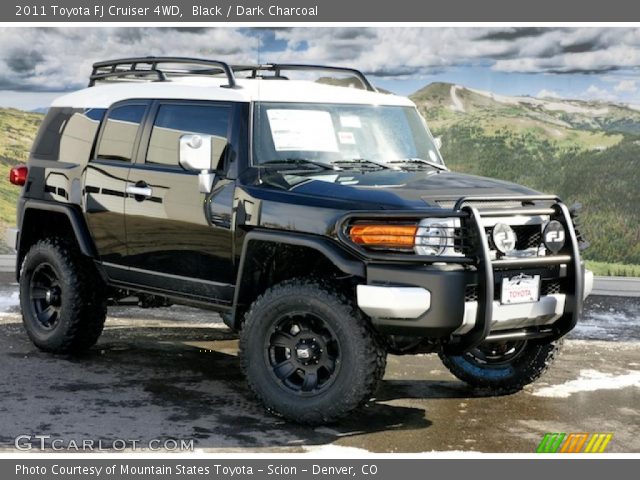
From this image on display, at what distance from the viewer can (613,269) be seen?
1553cm

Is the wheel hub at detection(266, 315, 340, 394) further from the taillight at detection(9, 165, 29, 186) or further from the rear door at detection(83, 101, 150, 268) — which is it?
the taillight at detection(9, 165, 29, 186)

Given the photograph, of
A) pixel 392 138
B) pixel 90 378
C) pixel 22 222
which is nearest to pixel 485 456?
pixel 392 138

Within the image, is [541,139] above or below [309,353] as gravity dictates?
above

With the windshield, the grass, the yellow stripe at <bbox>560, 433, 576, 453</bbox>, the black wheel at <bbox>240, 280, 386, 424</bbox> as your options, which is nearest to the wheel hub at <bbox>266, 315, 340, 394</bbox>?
the black wheel at <bbox>240, 280, 386, 424</bbox>

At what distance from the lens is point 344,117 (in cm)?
774

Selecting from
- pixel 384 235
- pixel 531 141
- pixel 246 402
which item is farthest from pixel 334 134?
pixel 531 141

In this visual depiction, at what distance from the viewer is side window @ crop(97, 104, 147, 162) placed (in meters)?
8.19

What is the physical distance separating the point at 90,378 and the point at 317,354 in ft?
6.44

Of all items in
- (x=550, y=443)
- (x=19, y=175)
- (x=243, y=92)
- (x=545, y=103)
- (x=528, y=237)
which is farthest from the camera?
(x=545, y=103)

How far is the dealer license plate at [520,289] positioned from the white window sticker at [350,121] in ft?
5.43

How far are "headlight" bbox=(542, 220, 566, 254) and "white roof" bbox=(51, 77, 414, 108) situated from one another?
1657 mm

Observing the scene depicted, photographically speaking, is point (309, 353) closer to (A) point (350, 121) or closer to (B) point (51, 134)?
(A) point (350, 121)

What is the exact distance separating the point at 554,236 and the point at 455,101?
34.5ft

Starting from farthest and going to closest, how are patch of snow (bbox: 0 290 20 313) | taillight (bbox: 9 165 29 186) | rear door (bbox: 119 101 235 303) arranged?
patch of snow (bbox: 0 290 20 313) → taillight (bbox: 9 165 29 186) → rear door (bbox: 119 101 235 303)
